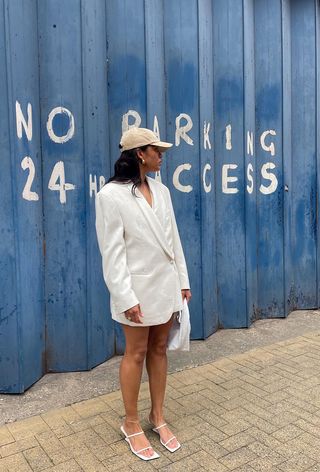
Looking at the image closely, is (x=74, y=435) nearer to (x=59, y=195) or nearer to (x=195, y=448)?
(x=195, y=448)

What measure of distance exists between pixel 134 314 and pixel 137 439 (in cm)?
82

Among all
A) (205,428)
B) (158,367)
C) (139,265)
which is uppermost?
(139,265)

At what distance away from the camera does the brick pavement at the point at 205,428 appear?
266 centimetres

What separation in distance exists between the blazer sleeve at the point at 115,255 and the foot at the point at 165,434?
0.86 meters

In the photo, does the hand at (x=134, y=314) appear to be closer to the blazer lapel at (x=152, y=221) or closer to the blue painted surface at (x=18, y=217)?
the blazer lapel at (x=152, y=221)

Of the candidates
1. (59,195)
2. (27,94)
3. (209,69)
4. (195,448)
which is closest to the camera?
(195,448)

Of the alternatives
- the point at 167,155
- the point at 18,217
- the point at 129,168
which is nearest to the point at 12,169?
the point at 18,217

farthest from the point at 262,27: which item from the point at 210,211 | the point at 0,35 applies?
the point at 0,35

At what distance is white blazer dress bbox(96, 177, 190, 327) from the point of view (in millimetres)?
2637

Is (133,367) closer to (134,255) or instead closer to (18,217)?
(134,255)

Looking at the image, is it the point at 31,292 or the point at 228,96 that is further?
the point at 228,96

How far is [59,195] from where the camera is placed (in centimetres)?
372

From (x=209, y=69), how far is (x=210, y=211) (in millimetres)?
1451

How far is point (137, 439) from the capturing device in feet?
9.17
